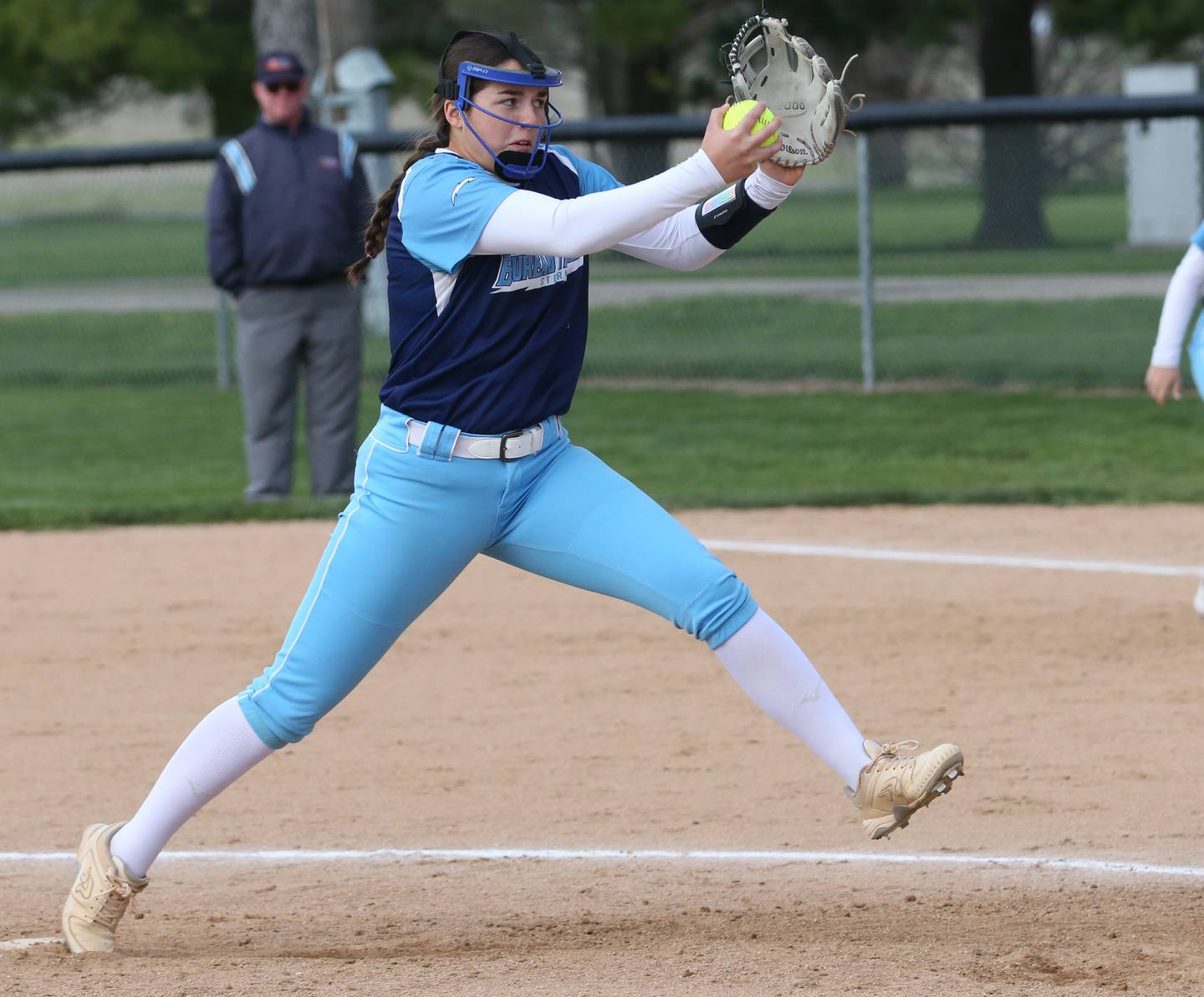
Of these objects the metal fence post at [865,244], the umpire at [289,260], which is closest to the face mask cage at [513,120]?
the umpire at [289,260]

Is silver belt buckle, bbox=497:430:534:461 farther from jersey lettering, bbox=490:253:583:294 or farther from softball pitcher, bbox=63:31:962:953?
jersey lettering, bbox=490:253:583:294

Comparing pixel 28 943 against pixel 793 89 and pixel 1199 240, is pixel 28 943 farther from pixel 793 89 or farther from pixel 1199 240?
pixel 1199 240

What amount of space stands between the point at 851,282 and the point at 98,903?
1322 cm

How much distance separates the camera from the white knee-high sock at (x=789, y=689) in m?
4.21

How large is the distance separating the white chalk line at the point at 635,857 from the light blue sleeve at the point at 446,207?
178 centimetres

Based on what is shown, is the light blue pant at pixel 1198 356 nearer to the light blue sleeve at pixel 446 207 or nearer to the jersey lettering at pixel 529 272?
the jersey lettering at pixel 529 272

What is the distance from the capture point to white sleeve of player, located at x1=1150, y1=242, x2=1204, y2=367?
6.55 meters

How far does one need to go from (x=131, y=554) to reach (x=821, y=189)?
11039 mm

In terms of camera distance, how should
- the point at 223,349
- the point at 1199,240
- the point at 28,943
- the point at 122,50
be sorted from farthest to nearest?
the point at 122,50 → the point at 223,349 → the point at 1199,240 → the point at 28,943

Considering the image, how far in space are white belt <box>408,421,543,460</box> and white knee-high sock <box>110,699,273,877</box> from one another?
0.75 m

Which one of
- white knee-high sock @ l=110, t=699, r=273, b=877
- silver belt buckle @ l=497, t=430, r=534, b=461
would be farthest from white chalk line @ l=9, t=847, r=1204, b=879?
silver belt buckle @ l=497, t=430, r=534, b=461

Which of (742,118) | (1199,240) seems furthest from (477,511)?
(1199,240)

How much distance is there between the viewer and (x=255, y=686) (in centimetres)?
432

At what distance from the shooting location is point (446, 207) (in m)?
4.05
